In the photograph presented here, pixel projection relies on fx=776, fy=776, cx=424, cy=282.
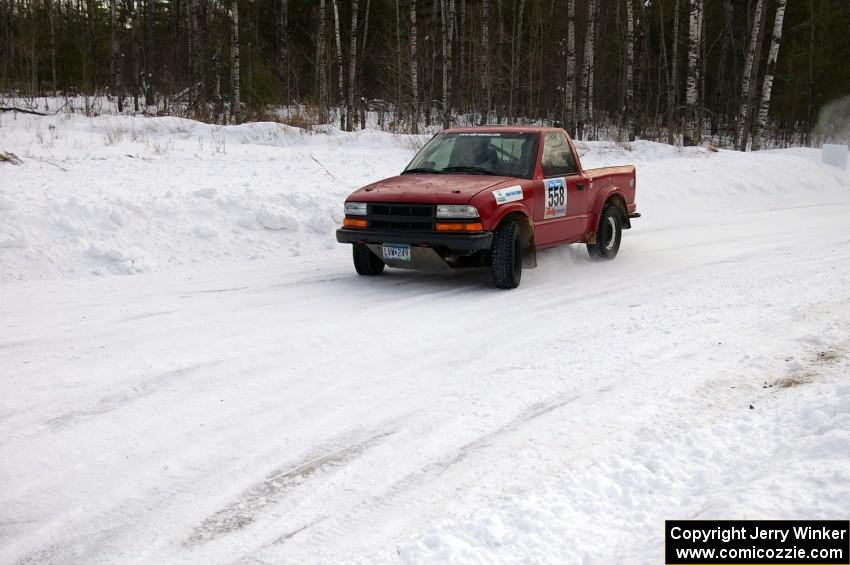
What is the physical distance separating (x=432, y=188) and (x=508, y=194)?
0.79 meters

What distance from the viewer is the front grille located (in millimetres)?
7770

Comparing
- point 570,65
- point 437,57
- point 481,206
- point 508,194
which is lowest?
point 481,206

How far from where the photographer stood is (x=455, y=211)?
7.68m

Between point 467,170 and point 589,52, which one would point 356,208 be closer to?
point 467,170

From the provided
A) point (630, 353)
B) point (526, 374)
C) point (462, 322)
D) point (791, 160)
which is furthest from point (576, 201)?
point (791, 160)

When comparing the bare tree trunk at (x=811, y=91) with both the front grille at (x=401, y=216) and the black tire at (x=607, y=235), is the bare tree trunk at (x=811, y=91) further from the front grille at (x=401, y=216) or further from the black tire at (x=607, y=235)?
the front grille at (x=401, y=216)

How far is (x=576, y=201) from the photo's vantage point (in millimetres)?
9344

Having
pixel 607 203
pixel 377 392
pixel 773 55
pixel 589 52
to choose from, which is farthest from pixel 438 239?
pixel 589 52

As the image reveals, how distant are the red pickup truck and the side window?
0.05 feet

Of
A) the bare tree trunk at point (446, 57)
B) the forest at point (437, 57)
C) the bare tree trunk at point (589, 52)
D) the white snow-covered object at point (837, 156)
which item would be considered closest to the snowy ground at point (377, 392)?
the white snow-covered object at point (837, 156)

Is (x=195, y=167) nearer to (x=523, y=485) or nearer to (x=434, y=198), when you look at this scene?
(x=434, y=198)

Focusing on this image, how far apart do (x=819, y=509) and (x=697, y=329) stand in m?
3.26

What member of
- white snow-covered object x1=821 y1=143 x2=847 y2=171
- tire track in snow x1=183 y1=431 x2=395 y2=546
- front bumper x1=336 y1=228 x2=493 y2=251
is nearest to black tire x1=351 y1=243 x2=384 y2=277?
front bumper x1=336 y1=228 x2=493 y2=251

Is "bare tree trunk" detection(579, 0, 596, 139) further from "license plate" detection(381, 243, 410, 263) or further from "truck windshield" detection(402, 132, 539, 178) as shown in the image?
"license plate" detection(381, 243, 410, 263)
